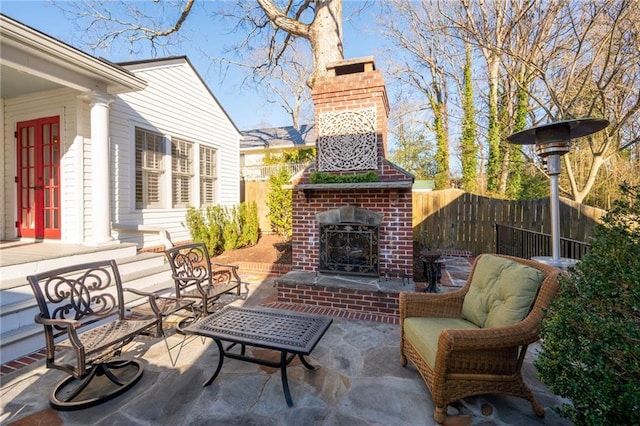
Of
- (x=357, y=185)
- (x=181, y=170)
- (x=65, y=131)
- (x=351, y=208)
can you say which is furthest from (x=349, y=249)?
(x=65, y=131)

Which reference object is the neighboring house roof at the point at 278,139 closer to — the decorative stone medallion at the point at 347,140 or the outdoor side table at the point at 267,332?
the decorative stone medallion at the point at 347,140

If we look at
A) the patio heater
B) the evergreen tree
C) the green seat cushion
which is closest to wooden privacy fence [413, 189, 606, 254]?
the evergreen tree

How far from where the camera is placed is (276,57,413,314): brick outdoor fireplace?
413 centimetres

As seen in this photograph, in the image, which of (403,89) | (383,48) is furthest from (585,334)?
(403,89)

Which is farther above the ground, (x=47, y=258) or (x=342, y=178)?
(x=342, y=178)

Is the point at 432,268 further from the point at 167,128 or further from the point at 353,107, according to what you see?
the point at 167,128

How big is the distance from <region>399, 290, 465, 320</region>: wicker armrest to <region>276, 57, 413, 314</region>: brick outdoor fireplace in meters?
1.19

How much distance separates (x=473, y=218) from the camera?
7672mm

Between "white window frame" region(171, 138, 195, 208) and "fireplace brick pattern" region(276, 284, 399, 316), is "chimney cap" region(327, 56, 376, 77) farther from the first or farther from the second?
"white window frame" region(171, 138, 195, 208)

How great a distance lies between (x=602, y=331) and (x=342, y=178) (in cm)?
315

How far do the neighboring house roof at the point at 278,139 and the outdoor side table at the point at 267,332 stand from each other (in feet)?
40.9

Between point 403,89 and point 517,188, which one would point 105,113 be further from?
point 403,89

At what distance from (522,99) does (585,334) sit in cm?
1099

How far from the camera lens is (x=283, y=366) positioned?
220 cm
